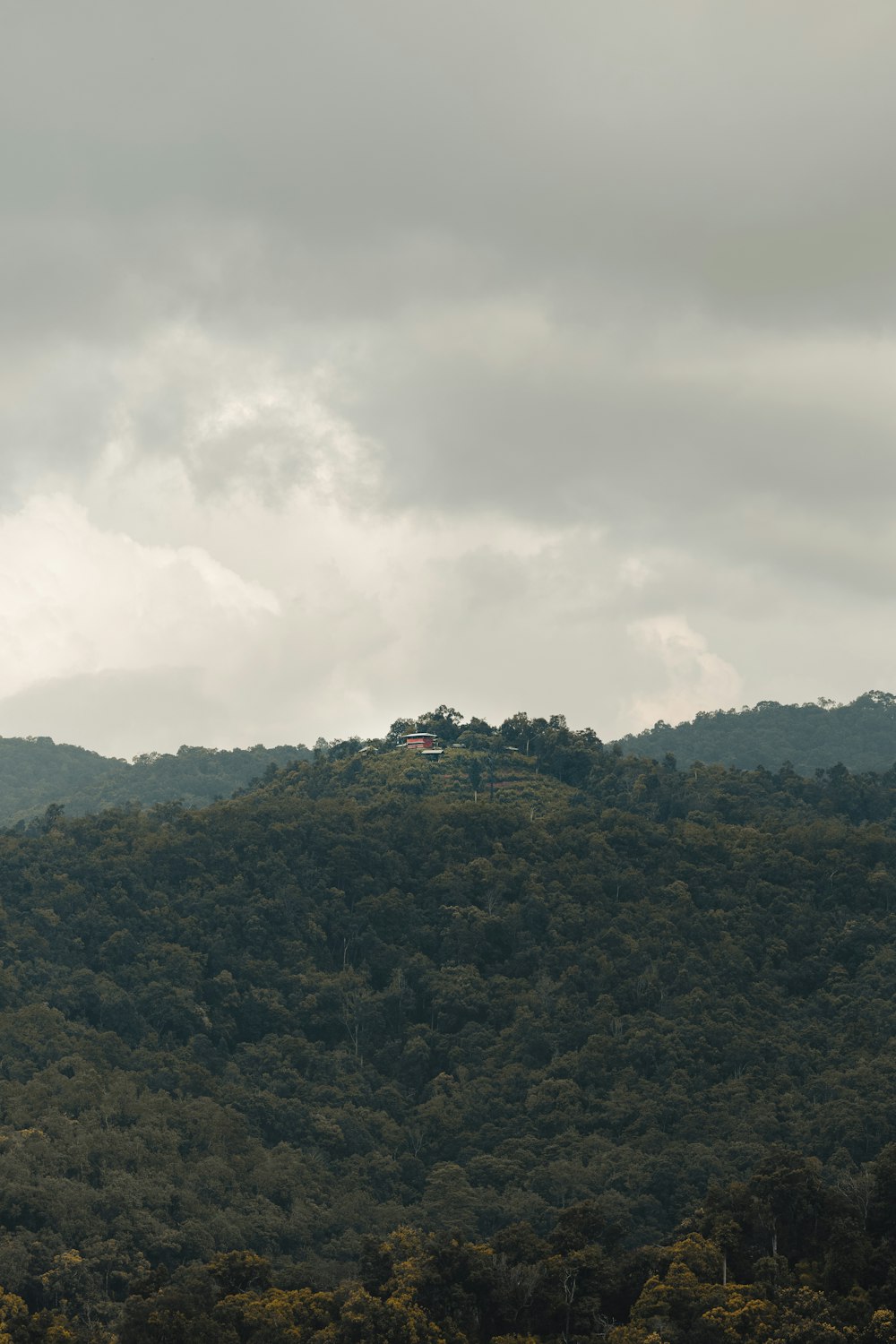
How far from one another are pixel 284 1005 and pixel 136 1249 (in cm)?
2224

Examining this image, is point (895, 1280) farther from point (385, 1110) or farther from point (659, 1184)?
point (385, 1110)

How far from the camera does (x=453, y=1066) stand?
268 feet

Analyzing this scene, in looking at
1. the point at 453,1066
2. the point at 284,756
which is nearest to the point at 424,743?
the point at 453,1066

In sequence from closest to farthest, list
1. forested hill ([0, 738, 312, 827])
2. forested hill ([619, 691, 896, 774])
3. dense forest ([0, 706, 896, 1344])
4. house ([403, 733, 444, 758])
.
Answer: dense forest ([0, 706, 896, 1344]) < house ([403, 733, 444, 758]) < forested hill ([0, 738, 312, 827]) < forested hill ([619, 691, 896, 774])

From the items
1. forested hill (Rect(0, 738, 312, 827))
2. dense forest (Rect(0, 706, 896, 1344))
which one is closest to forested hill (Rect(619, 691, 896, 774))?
forested hill (Rect(0, 738, 312, 827))

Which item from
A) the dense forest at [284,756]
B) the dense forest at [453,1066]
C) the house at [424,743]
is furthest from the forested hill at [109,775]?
the dense forest at [453,1066]

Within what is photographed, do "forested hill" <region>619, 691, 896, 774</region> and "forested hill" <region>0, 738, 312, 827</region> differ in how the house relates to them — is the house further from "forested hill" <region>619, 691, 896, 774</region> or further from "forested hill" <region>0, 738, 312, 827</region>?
"forested hill" <region>619, 691, 896, 774</region>

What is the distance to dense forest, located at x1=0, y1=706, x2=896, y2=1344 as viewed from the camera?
55062mm

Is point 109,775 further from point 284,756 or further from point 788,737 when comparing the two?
point 788,737

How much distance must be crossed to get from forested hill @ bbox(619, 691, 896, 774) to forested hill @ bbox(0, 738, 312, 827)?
3381 cm

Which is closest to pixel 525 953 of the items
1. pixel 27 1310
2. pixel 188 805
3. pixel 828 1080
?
pixel 828 1080

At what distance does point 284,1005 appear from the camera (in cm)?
8394

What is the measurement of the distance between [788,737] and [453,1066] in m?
92.8

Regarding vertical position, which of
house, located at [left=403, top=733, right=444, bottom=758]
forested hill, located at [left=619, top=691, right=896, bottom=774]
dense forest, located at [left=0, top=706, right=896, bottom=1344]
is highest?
forested hill, located at [left=619, top=691, right=896, bottom=774]
